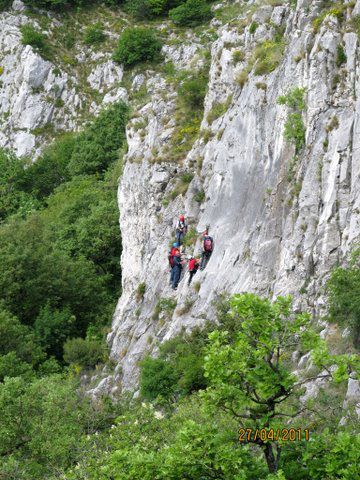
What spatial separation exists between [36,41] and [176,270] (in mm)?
43143

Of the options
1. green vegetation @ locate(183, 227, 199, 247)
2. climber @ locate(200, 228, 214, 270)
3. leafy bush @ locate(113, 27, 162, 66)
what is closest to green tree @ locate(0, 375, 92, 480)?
climber @ locate(200, 228, 214, 270)

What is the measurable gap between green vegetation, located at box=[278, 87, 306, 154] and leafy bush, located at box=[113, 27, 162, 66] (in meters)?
38.4

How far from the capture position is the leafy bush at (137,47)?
60219 millimetres

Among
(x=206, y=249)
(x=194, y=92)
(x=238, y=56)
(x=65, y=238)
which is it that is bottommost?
(x=65, y=238)

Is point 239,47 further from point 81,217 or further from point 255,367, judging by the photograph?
point 255,367

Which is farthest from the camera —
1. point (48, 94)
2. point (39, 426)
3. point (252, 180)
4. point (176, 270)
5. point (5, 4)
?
point (5, 4)

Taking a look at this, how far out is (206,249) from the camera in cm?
2638

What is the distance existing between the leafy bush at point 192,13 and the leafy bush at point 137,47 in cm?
296

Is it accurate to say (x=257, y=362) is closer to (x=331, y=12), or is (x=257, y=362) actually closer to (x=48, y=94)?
(x=331, y=12)

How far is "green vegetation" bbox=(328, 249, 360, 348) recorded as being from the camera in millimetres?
15930

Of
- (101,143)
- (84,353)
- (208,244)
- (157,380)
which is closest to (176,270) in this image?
(208,244)

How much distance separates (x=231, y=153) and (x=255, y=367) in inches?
741

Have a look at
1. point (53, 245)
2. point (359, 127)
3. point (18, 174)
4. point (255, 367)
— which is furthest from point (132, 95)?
point (255, 367)
